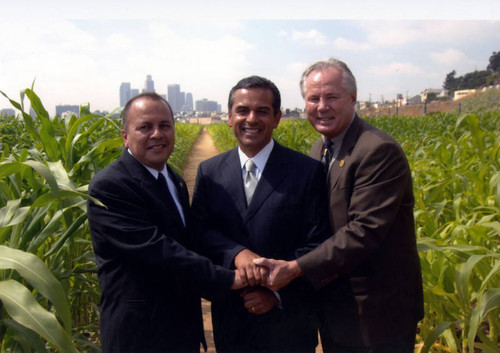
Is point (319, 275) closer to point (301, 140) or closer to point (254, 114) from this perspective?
point (254, 114)

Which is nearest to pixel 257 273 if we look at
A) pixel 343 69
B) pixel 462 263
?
pixel 343 69

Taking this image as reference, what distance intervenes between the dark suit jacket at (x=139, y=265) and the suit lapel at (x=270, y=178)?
281mm

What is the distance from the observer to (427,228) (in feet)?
8.36

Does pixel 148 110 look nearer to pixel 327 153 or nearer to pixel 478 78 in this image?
pixel 327 153

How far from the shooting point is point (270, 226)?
1.60 m

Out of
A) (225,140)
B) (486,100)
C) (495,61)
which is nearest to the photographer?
(225,140)

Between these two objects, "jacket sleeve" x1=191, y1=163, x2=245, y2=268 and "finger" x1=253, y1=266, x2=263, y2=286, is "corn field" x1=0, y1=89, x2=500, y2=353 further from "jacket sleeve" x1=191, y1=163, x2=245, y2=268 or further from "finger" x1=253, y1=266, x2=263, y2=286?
"finger" x1=253, y1=266, x2=263, y2=286

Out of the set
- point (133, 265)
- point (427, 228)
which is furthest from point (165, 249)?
point (427, 228)

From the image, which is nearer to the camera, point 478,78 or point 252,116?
point 252,116

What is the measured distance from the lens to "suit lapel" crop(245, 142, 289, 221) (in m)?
1.63

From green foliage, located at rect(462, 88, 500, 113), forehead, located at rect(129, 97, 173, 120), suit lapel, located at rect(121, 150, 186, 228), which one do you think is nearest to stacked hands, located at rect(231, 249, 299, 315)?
suit lapel, located at rect(121, 150, 186, 228)

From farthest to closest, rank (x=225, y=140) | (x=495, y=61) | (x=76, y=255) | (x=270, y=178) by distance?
(x=495, y=61) → (x=225, y=140) → (x=76, y=255) → (x=270, y=178)

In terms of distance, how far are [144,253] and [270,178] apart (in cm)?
56

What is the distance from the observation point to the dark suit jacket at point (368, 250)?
1482mm
